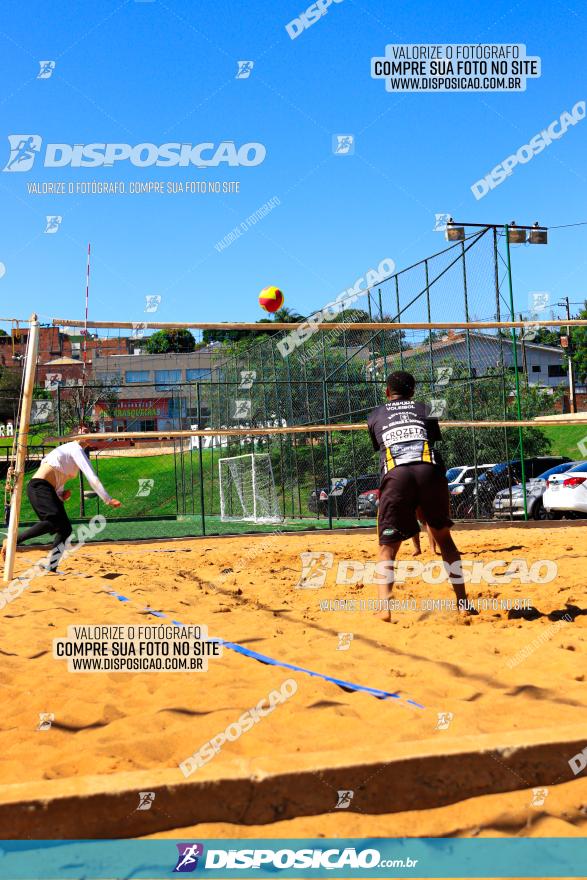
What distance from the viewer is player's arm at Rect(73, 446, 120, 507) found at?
805 centimetres

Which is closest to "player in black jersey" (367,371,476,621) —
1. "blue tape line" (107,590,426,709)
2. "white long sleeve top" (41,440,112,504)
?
"blue tape line" (107,590,426,709)

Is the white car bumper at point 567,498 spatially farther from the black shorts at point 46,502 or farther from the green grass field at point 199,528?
the black shorts at point 46,502

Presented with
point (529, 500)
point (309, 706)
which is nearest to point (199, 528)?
point (529, 500)

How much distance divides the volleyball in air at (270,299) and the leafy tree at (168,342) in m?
56.9

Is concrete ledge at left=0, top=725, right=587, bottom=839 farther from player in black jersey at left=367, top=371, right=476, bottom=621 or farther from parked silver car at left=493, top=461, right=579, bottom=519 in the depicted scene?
parked silver car at left=493, top=461, right=579, bottom=519

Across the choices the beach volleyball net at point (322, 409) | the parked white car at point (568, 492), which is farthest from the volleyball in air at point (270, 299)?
the parked white car at point (568, 492)

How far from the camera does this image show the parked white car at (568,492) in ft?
51.4

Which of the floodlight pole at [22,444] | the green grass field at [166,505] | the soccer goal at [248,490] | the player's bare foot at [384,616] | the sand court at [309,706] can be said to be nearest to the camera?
the sand court at [309,706]

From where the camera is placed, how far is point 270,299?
9.45 m

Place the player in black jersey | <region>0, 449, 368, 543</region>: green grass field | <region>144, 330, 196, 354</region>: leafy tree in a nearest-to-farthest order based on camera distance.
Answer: the player in black jersey < <region>0, 449, 368, 543</region>: green grass field < <region>144, 330, 196, 354</region>: leafy tree

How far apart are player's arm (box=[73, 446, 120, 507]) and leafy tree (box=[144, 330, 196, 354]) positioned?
58.0 m

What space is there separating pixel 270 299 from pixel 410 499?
14.4 ft

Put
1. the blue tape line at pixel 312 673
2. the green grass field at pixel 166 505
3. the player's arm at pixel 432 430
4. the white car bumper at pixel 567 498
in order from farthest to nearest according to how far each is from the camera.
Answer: the green grass field at pixel 166 505 → the white car bumper at pixel 567 498 → the player's arm at pixel 432 430 → the blue tape line at pixel 312 673

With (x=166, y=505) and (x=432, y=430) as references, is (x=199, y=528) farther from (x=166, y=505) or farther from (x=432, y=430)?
(x=432, y=430)
